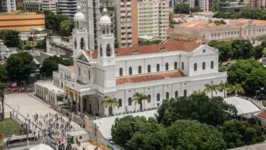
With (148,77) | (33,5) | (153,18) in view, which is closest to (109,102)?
(148,77)

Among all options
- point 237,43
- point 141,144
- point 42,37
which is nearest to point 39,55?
point 42,37

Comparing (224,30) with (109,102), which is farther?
(224,30)

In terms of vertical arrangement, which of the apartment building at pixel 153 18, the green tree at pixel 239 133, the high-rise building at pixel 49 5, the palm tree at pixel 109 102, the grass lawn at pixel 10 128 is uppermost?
the high-rise building at pixel 49 5

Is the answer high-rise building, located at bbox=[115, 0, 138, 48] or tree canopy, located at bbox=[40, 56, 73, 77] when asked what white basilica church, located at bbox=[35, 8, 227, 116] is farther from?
→ high-rise building, located at bbox=[115, 0, 138, 48]

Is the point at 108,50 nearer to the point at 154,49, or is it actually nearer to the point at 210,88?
the point at 154,49

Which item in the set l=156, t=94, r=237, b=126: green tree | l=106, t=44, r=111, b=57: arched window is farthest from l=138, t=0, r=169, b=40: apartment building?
l=156, t=94, r=237, b=126: green tree

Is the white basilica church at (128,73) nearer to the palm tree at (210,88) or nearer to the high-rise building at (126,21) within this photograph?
the palm tree at (210,88)

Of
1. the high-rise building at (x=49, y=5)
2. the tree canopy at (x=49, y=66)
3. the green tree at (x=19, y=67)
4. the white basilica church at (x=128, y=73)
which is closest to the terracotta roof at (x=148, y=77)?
the white basilica church at (x=128, y=73)
